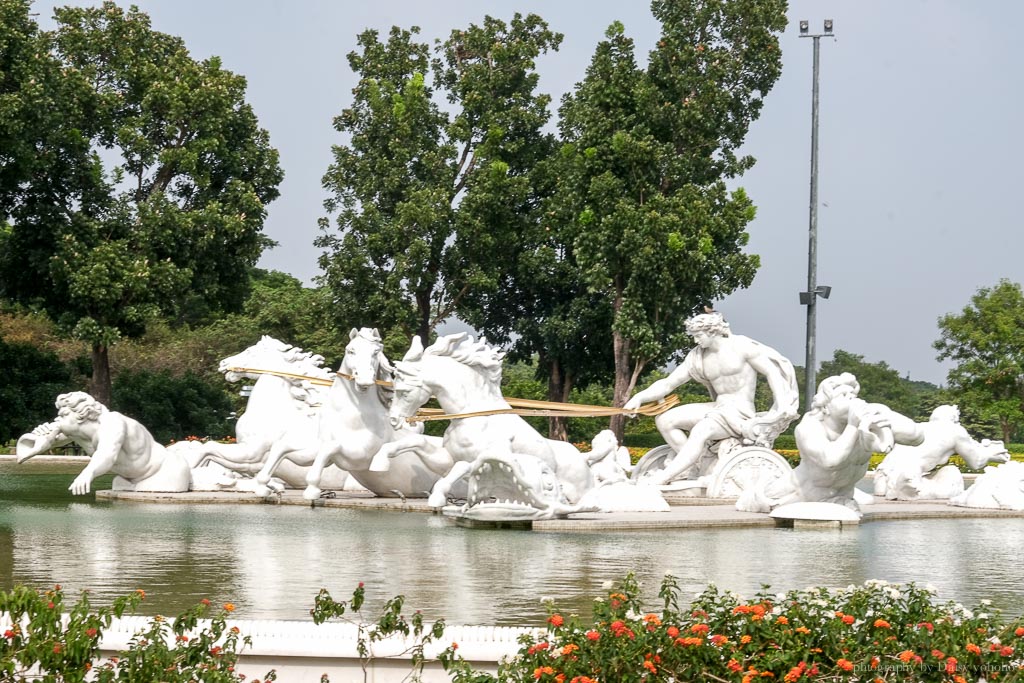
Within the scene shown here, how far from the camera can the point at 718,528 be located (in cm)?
1320

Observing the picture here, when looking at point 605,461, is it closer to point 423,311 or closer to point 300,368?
point 300,368

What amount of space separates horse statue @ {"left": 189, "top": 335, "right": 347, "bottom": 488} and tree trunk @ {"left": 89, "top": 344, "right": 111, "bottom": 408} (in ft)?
51.6

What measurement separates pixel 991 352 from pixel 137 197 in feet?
86.5

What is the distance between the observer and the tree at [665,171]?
1320 inches

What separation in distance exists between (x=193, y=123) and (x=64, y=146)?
2.74 meters

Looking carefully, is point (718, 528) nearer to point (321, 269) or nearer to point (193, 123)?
point (193, 123)

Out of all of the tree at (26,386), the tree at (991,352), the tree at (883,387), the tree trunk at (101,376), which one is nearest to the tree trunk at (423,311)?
the tree trunk at (101,376)

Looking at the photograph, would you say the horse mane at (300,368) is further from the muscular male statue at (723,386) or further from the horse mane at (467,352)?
the muscular male statue at (723,386)

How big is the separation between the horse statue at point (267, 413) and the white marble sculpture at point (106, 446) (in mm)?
644

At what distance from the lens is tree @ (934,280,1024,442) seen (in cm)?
4594

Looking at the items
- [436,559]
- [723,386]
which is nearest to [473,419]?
[436,559]

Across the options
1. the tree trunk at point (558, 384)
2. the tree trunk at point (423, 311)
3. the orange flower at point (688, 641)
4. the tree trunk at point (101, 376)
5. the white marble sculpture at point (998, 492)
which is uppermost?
the tree trunk at point (423, 311)

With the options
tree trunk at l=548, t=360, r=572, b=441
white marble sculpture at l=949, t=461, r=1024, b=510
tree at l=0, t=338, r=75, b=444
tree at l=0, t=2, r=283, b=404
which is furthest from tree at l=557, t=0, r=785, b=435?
white marble sculpture at l=949, t=461, r=1024, b=510

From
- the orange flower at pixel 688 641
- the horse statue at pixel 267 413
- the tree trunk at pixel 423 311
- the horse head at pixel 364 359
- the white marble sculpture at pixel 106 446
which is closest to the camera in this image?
the orange flower at pixel 688 641
